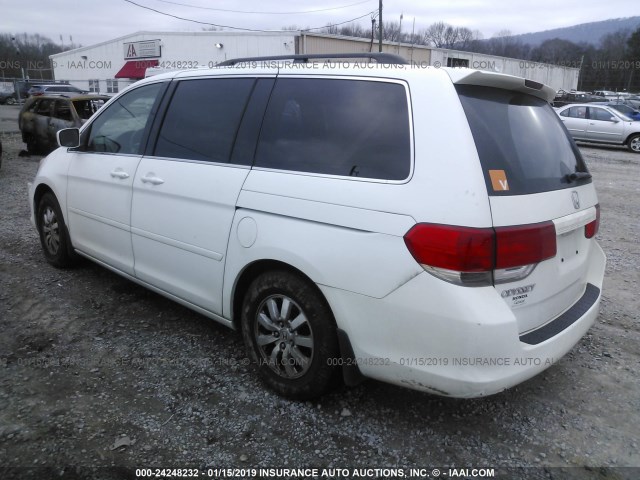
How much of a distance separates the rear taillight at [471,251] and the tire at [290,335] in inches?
25.5

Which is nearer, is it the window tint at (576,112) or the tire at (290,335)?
the tire at (290,335)

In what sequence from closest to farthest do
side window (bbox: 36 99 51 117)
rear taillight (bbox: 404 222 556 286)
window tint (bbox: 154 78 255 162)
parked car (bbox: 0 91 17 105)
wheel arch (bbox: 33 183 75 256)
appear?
1. rear taillight (bbox: 404 222 556 286)
2. window tint (bbox: 154 78 255 162)
3. wheel arch (bbox: 33 183 75 256)
4. side window (bbox: 36 99 51 117)
5. parked car (bbox: 0 91 17 105)

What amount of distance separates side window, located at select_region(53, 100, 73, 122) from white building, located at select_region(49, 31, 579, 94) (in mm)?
19739

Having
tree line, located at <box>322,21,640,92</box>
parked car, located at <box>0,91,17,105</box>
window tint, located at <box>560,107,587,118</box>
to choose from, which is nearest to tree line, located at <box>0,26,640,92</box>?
tree line, located at <box>322,21,640,92</box>

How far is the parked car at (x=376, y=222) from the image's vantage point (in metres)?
2.18

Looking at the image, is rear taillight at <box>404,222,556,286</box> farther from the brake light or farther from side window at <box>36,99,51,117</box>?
side window at <box>36,99,51,117</box>

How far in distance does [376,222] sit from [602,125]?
1864 centimetres

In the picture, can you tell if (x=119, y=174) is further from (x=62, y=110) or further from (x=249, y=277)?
(x=62, y=110)

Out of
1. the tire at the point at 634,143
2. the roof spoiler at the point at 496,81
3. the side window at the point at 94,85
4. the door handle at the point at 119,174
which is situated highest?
the side window at the point at 94,85

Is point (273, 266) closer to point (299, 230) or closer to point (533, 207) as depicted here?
point (299, 230)

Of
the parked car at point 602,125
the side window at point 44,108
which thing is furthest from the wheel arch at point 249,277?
the parked car at point 602,125

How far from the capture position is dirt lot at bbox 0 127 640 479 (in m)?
Result: 2.45

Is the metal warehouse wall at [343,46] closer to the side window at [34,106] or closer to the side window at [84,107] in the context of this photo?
the side window at [84,107]

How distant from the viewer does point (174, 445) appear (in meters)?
2.53
